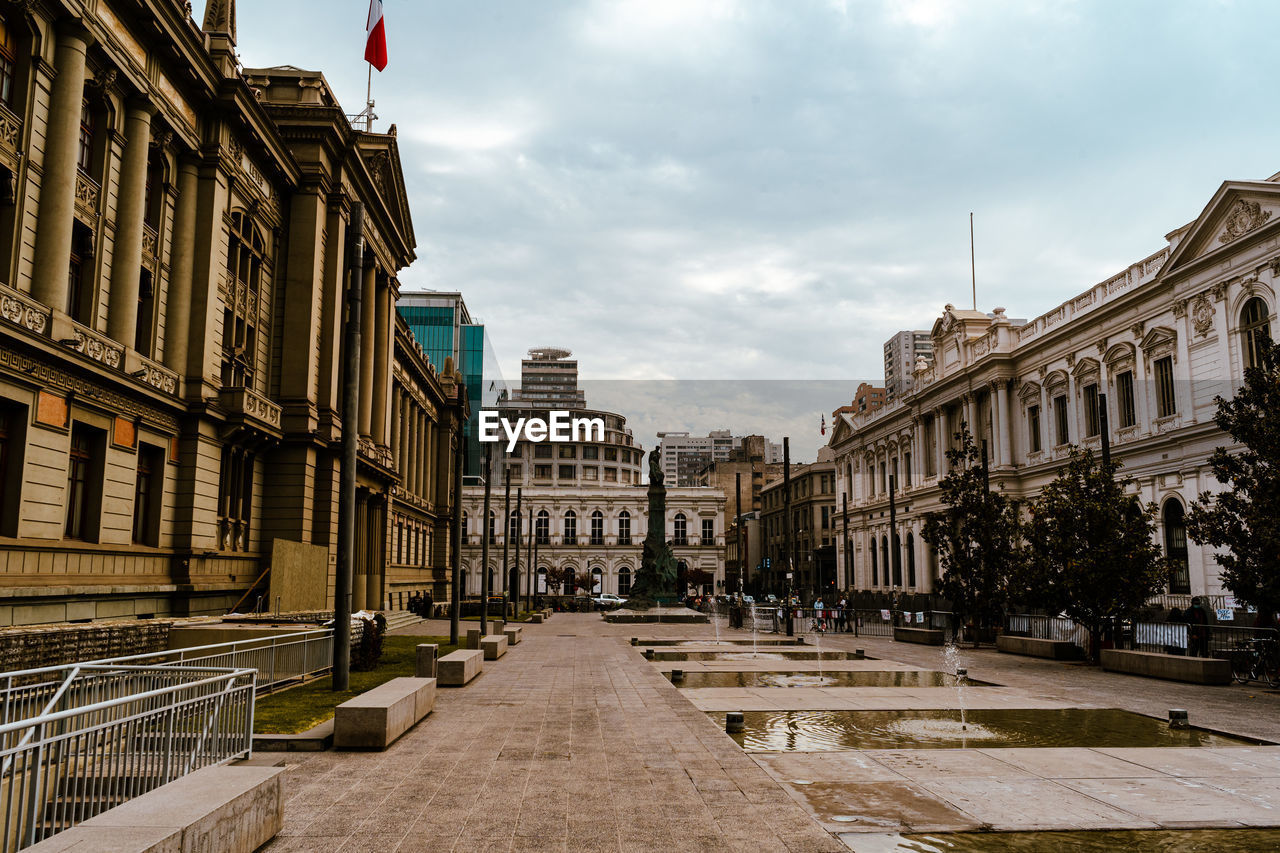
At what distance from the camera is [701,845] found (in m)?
7.37

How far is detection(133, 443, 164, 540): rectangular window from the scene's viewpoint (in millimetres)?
24148

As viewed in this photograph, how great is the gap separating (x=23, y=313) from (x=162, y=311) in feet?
25.5

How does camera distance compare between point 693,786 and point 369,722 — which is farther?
point 369,722

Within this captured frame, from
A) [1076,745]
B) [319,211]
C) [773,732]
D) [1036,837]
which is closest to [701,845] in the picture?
[1036,837]

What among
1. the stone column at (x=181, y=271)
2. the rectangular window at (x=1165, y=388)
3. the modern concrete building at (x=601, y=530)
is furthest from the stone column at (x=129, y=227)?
the modern concrete building at (x=601, y=530)

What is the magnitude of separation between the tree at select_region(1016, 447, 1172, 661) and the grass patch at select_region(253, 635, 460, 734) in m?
17.4

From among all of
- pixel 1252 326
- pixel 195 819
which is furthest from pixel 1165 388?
pixel 195 819

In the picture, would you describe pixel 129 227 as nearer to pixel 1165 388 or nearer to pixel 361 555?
pixel 361 555

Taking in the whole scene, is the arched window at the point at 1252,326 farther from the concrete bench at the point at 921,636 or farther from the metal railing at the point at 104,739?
the metal railing at the point at 104,739

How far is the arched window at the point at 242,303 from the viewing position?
28578 mm

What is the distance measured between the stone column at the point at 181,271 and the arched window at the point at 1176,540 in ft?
132

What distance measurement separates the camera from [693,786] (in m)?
9.51

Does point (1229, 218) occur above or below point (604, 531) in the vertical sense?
above

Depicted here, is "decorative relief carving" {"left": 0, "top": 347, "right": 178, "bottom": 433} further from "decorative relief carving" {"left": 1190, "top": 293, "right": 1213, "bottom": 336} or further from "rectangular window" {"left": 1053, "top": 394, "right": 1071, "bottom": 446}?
"rectangular window" {"left": 1053, "top": 394, "right": 1071, "bottom": 446}
